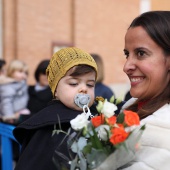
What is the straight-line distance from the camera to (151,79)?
5.09 ft

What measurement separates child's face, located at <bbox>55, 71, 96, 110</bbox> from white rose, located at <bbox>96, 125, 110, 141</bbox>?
603 millimetres

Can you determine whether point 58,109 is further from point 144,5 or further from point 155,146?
point 144,5

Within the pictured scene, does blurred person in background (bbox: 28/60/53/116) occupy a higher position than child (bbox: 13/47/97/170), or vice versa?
child (bbox: 13/47/97/170)

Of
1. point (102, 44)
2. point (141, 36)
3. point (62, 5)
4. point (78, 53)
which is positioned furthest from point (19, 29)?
point (141, 36)

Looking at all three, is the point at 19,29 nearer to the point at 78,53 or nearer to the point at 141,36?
the point at 78,53

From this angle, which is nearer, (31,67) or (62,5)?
(31,67)

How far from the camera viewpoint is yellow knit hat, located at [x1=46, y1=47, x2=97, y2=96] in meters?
2.01

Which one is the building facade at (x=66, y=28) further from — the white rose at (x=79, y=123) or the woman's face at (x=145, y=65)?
the white rose at (x=79, y=123)

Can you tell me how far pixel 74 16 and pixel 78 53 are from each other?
9197 mm

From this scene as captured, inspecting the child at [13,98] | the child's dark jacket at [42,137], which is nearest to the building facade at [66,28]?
the child at [13,98]

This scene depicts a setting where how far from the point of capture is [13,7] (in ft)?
29.3

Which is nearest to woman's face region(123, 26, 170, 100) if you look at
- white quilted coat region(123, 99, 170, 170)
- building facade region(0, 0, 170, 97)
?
white quilted coat region(123, 99, 170, 170)

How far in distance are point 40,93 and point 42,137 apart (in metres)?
2.15

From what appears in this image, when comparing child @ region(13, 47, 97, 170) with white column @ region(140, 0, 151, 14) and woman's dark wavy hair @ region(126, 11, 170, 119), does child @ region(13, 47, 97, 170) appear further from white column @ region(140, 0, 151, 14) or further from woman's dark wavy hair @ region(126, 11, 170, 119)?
white column @ region(140, 0, 151, 14)
